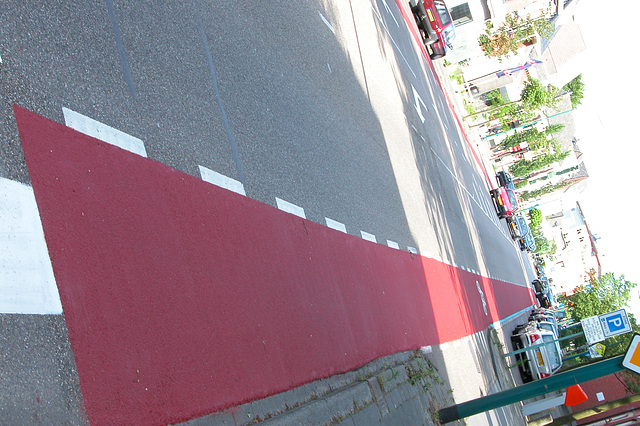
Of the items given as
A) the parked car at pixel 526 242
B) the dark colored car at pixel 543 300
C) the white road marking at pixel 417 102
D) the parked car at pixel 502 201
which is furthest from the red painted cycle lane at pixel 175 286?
the parked car at pixel 526 242

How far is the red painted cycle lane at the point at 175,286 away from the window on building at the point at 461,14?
3441 centimetres

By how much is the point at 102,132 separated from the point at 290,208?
10.6ft

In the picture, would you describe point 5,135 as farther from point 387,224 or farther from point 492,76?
point 492,76

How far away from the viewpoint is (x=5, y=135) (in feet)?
14.1

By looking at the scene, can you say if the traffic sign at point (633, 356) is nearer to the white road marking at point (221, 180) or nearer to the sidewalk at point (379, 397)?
the sidewalk at point (379, 397)

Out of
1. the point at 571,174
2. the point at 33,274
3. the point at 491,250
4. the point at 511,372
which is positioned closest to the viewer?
the point at 33,274

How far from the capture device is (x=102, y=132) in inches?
204

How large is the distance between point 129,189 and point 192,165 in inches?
42.7

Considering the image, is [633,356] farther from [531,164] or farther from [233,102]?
[531,164]

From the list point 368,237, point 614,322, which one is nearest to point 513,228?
point 614,322

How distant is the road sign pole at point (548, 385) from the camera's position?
908 cm

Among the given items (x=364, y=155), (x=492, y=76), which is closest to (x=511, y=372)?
(x=364, y=155)

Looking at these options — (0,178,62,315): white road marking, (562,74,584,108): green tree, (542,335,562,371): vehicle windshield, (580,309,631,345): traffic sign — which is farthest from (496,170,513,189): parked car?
(562,74,584,108): green tree

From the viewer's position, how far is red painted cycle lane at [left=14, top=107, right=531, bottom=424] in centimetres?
444
